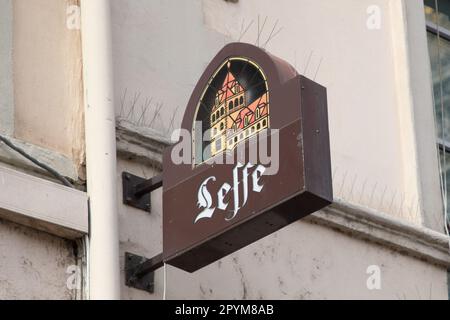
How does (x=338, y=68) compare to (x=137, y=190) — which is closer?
(x=137, y=190)

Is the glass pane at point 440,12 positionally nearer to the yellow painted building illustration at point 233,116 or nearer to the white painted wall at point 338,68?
the white painted wall at point 338,68

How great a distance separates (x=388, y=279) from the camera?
1121 cm

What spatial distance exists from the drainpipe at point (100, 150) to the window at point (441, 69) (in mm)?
3048

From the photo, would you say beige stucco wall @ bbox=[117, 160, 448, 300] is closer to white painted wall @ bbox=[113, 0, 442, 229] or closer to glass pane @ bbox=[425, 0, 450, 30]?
white painted wall @ bbox=[113, 0, 442, 229]

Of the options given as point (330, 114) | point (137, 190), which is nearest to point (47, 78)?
point (137, 190)

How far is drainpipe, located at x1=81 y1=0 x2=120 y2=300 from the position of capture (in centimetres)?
959

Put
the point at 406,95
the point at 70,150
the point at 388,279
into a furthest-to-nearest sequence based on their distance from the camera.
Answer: the point at 406,95 → the point at 388,279 → the point at 70,150

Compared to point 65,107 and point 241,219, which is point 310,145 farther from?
point 65,107

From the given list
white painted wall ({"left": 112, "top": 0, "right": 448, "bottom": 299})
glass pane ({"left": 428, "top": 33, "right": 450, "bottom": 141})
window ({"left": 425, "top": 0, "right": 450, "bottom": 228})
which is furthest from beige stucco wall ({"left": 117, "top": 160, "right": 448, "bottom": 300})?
glass pane ({"left": 428, "top": 33, "right": 450, "bottom": 141})

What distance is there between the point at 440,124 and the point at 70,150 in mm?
3414

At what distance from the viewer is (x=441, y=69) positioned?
42.0 feet

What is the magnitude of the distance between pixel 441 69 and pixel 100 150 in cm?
375

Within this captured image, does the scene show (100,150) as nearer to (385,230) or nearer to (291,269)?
(291,269)
